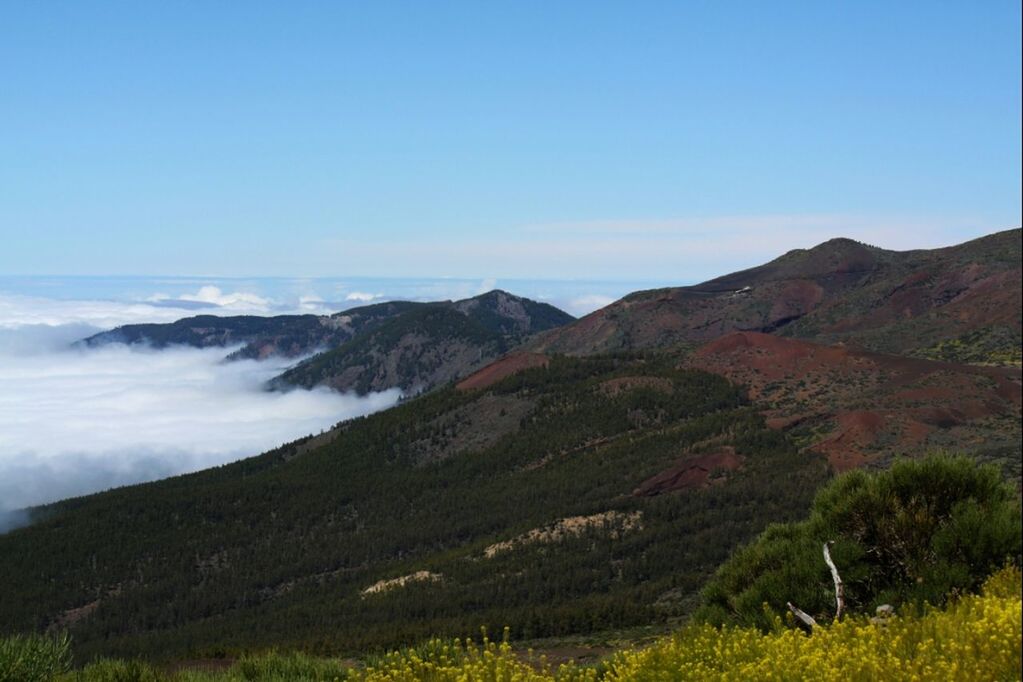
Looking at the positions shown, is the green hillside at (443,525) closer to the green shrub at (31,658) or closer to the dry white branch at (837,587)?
the dry white branch at (837,587)

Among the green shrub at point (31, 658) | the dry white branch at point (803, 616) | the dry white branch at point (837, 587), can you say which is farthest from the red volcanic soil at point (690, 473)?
the green shrub at point (31, 658)

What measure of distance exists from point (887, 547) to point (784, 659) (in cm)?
703

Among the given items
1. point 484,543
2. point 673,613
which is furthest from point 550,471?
point 673,613

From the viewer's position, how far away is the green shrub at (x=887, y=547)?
1548 cm

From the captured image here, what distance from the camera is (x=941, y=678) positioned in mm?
9539

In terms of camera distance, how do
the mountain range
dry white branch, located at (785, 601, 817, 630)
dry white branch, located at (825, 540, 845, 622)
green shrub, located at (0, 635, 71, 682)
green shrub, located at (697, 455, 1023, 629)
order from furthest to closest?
the mountain range
green shrub, located at (697, 455, 1023, 629)
dry white branch, located at (825, 540, 845, 622)
dry white branch, located at (785, 601, 817, 630)
green shrub, located at (0, 635, 71, 682)

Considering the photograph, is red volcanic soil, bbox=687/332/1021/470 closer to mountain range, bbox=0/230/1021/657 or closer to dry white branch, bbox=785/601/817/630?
mountain range, bbox=0/230/1021/657

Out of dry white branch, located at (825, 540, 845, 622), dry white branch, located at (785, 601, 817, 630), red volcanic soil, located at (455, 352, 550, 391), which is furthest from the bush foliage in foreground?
red volcanic soil, located at (455, 352, 550, 391)

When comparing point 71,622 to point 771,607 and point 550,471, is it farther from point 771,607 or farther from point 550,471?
point 771,607

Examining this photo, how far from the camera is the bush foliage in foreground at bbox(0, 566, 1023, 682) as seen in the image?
33.0 ft

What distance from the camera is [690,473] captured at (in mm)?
104125

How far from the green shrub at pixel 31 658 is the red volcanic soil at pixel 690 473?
91.8m

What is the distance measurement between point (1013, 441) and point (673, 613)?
4896 cm

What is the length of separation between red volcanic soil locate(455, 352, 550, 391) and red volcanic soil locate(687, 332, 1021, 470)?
37.7 metres
